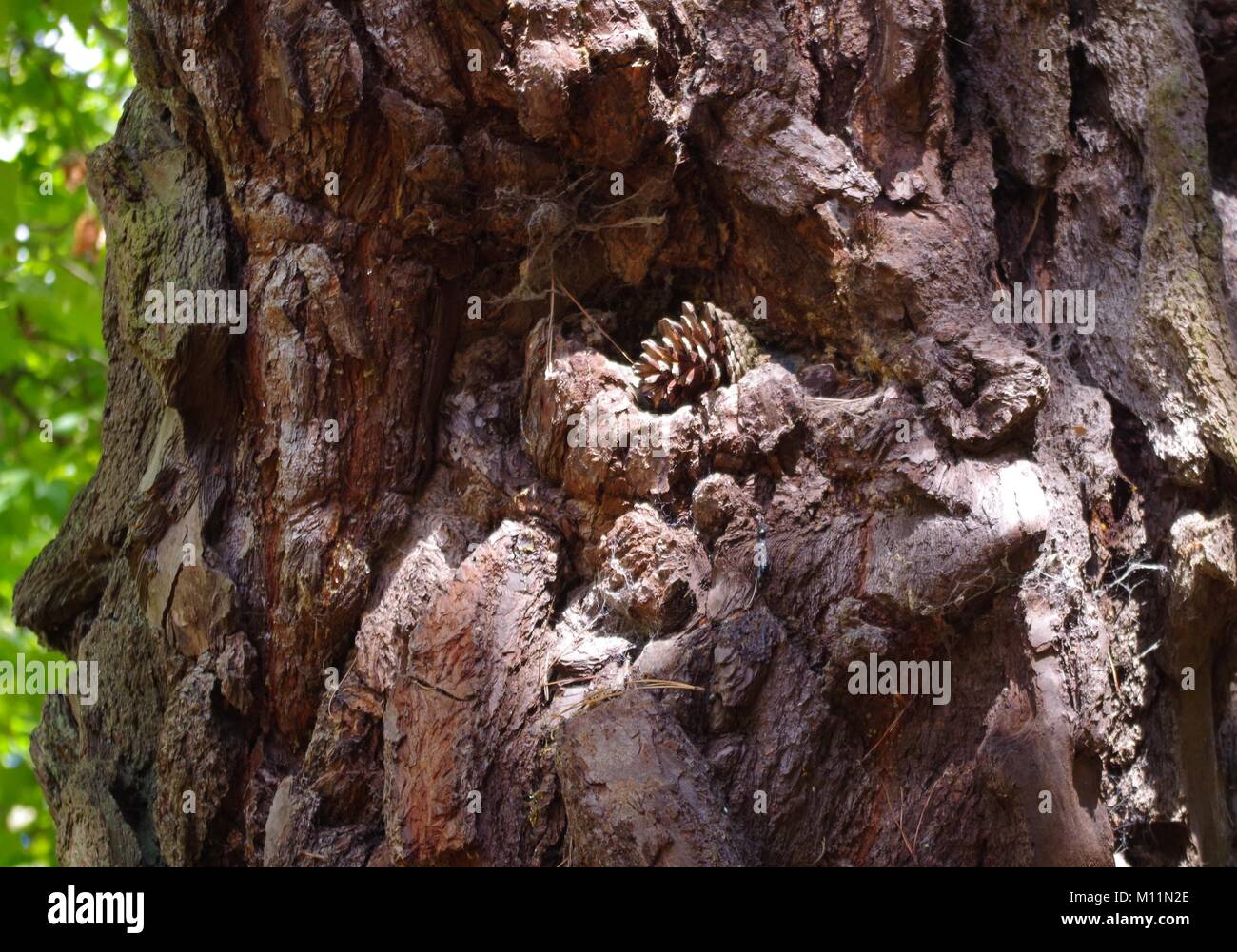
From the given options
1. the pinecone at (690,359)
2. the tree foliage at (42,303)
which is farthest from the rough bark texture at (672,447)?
the tree foliage at (42,303)

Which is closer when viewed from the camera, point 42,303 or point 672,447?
point 672,447

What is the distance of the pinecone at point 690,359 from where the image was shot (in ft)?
9.66

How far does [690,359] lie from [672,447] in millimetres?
270

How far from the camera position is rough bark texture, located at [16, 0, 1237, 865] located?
259 centimetres

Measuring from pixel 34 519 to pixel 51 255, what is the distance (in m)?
1.69

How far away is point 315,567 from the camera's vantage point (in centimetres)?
311

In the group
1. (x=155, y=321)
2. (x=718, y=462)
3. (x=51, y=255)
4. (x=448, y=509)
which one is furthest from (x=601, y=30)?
(x=51, y=255)

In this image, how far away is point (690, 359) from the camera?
295 cm

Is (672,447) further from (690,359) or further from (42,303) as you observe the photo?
(42,303)

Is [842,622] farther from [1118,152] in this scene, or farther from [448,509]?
[1118,152]

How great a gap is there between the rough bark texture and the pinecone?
81 mm

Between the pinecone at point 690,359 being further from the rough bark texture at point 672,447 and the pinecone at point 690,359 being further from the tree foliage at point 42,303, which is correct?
the tree foliage at point 42,303

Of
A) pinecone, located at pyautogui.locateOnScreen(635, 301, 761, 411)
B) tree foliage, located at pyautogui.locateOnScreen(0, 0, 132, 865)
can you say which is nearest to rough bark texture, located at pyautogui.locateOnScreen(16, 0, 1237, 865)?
pinecone, located at pyautogui.locateOnScreen(635, 301, 761, 411)

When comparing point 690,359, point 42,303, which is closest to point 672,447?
point 690,359
